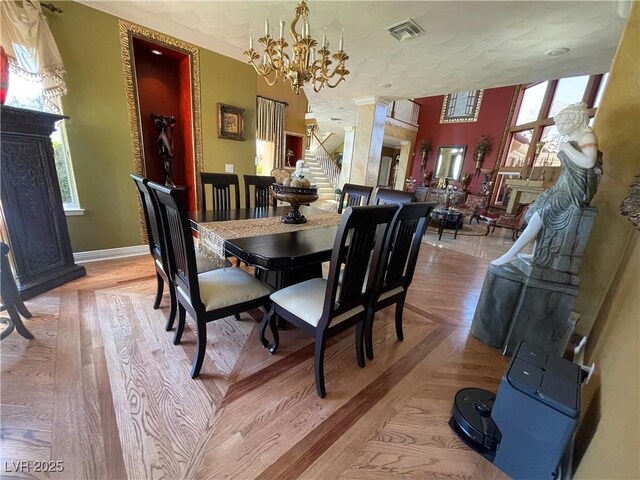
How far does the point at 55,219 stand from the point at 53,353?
1.35 m

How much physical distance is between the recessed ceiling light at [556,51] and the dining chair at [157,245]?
400 cm

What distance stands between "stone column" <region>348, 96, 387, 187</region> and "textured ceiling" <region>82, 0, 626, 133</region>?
115 cm

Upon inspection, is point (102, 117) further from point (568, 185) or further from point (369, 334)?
point (568, 185)

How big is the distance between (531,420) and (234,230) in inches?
70.1

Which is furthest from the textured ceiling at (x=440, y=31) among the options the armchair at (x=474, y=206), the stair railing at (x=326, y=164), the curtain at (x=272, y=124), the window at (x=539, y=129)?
the stair railing at (x=326, y=164)

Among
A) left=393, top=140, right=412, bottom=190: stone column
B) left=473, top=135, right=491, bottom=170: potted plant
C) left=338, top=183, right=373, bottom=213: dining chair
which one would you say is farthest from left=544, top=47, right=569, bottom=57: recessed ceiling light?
left=393, top=140, right=412, bottom=190: stone column

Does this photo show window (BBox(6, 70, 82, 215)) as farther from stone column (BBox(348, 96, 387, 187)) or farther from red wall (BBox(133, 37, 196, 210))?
stone column (BBox(348, 96, 387, 187))

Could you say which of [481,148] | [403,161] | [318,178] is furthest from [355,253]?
[403,161]

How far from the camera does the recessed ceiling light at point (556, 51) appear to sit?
2.61 metres

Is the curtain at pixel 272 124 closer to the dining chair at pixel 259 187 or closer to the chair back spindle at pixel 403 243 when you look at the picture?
the dining chair at pixel 259 187

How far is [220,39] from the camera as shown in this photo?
3049 mm

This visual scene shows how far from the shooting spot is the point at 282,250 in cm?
140

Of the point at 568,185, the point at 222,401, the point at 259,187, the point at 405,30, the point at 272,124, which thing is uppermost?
the point at 405,30

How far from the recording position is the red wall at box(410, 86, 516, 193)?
25.8 feet
